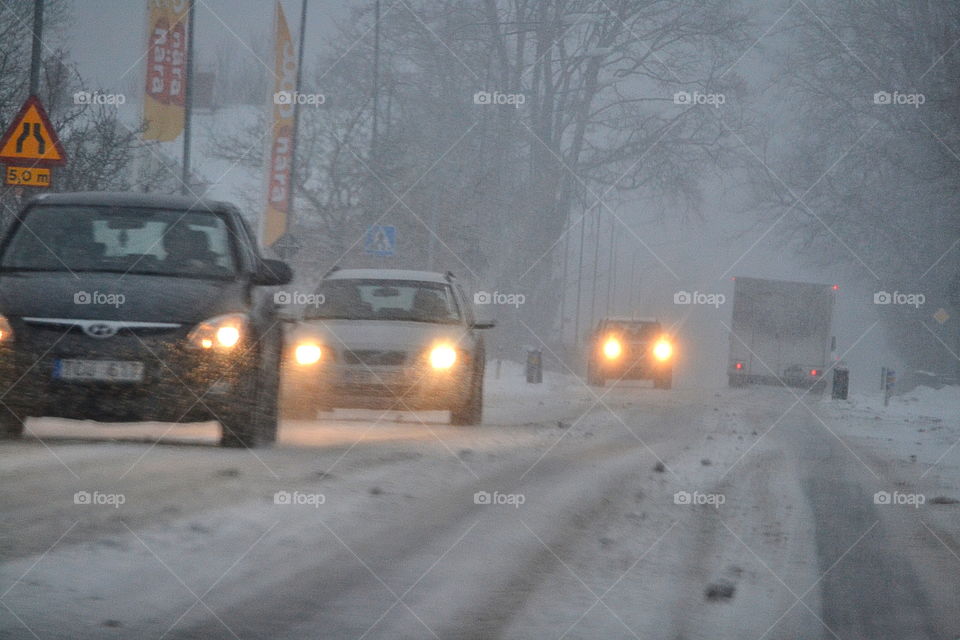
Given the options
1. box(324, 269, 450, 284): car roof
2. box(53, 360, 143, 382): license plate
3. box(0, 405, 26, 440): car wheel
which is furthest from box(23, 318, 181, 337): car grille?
box(324, 269, 450, 284): car roof

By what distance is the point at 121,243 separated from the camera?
29.6ft

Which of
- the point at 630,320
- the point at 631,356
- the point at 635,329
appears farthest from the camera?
the point at 630,320

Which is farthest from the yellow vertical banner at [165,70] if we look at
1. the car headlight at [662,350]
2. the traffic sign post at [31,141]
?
the car headlight at [662,350]

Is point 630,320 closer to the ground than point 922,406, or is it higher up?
higher up

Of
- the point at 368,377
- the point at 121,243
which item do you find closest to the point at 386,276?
the point at 368,377

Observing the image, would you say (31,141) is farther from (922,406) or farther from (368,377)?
(922,406)

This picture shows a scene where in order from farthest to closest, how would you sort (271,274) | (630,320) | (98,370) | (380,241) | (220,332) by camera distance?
1. (630,320)
2. (380,241)
3. (271,274)
4. (220,332)
5. (98,370)

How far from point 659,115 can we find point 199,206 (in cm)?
2954

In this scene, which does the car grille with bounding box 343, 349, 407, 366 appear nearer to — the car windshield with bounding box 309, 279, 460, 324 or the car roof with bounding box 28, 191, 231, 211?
the car windshield with bounding box 309, 279, 460, 324

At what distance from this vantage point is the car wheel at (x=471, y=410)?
12.5 metres

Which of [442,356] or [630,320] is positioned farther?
[630,320]

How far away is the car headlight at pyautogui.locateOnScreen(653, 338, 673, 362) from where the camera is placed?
30.2 metres

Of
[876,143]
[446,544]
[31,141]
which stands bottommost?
[446,544]

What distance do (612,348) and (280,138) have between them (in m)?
8.83
